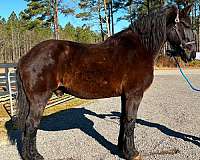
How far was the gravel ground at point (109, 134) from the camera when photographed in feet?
15.7

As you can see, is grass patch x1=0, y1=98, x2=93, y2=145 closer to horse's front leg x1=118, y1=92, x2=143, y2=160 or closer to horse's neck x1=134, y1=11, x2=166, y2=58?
horse's front leg x1=118, y1=92, x2=143, y2=160

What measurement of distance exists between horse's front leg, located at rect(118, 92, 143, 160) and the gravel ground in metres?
0.22

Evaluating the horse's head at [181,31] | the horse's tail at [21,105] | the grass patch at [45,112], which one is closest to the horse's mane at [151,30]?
the horse's head at [181,31]

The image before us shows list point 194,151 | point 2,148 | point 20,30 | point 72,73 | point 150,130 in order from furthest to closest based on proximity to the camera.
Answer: point 20,30
point 150,130
point 2,148
point 194,151
point 72,73

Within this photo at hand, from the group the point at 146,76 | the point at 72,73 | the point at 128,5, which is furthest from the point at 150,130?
the point at 128,5

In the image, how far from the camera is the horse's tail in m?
4.45

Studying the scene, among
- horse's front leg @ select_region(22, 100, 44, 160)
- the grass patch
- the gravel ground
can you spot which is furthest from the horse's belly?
the grass patch

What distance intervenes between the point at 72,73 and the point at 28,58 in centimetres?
68

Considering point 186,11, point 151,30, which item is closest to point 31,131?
point 151,30

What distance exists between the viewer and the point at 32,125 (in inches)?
173

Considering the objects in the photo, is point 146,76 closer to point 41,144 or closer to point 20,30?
point 41,144

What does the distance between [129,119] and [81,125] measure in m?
2.59

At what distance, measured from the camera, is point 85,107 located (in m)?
9.50

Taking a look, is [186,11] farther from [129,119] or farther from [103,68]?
[129,119]
